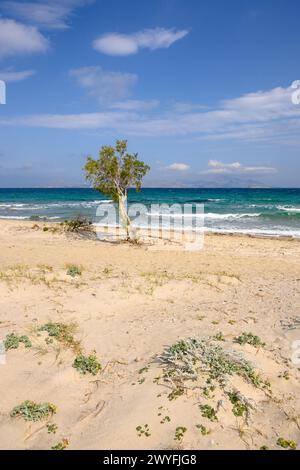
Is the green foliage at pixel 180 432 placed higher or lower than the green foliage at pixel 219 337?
lower

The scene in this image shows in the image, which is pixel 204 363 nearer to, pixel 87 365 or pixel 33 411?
pixel 87 365

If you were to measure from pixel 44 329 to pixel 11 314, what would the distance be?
1218mm

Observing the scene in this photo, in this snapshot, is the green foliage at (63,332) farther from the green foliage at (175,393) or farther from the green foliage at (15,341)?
the green foliage at (175,393)

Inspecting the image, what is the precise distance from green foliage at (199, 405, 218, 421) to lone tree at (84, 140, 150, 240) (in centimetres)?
1423

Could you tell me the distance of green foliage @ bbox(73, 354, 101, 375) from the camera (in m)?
5.78

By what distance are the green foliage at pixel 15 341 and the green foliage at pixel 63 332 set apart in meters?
0.36

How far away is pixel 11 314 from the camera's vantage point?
7.84 m

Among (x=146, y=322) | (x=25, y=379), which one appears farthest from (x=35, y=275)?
(x=25, y=379)

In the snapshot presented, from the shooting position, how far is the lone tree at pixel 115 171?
1767 cm

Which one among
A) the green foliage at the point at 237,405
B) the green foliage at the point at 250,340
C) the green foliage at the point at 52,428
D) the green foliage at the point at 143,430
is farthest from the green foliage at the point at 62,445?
the green foliage at the point at 250,340

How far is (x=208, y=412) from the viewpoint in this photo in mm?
4641
